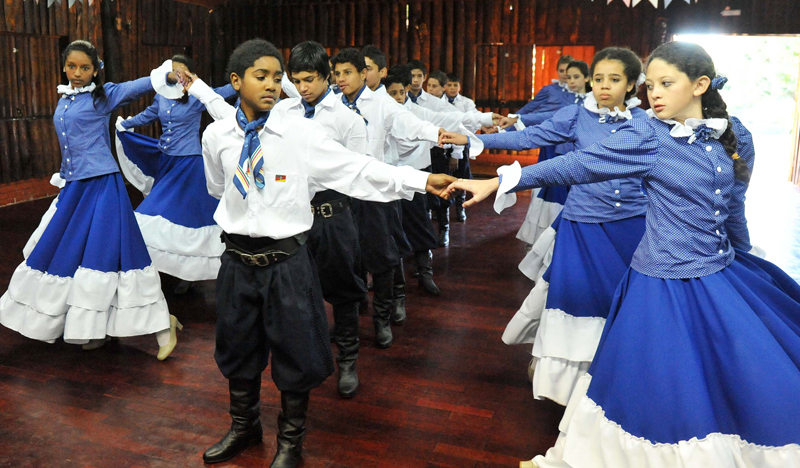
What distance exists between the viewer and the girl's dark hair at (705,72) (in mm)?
2135

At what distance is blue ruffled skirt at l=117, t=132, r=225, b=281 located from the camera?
441cm

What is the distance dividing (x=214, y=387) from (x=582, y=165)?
2.09m

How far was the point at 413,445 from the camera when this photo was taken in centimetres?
280

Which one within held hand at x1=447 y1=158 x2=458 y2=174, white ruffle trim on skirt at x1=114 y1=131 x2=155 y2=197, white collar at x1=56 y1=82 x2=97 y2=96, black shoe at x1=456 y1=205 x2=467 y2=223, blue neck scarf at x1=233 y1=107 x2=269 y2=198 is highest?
white collar at x1=56 y1=82 x2=97 y2=96

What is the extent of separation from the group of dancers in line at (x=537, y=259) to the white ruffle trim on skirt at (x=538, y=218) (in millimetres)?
1649

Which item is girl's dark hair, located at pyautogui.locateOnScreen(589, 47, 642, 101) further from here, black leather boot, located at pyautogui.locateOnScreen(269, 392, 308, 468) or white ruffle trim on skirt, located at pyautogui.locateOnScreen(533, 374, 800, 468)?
black leather boot, located at pyautogui.locateOnScreen(269, 392, 308, 468)

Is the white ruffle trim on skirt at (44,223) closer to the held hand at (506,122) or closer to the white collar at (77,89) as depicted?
the white collar at (77,89)

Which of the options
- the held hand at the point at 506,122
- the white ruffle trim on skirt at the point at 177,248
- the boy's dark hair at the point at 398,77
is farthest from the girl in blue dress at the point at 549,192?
the white ruffle trim on skirt at the point at 177,248

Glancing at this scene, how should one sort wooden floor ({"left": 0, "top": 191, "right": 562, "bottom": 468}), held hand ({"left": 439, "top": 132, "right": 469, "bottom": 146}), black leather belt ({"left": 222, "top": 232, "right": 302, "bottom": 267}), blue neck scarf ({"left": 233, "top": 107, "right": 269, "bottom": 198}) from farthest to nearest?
held hand ({"left": 439, "top": 132, "right": 469, "bottom": 146}) < wooden floor ({"left": 0, "top": 191, "right": 562, "bottom": 468}) < black leather belt ({"left": 222, "top": 232, "right": 302, "bottom": 267}) < blue neck scarf ({"left": 233, "top": 107, "right": 269, "bottom": 198})

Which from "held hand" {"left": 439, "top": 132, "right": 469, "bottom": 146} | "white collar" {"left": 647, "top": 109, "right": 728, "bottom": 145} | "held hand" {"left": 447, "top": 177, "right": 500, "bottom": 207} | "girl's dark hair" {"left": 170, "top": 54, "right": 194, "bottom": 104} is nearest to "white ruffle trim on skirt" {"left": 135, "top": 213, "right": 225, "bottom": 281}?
"girl's dark hair" {"left": 170, "top": 54, "right": 194, "bottom": 104}

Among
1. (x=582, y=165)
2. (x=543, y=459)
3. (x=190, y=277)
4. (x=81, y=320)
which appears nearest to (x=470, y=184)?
(x=582, y=165)

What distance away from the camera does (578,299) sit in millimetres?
2830

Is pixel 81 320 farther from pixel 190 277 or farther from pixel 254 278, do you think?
pixel 254 278

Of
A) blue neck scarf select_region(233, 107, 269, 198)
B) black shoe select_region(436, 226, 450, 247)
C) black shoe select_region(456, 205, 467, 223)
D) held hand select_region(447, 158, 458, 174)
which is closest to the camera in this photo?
blue neck scarf select_region(233, 107, 269, 198)
